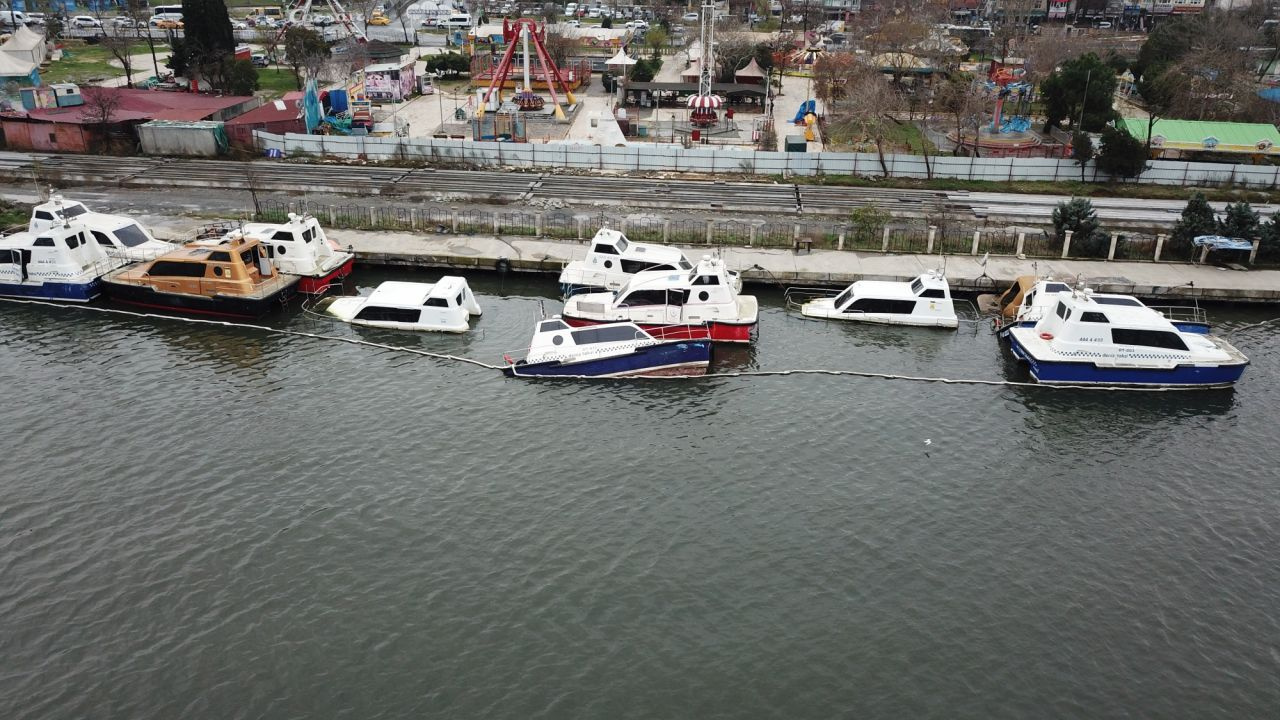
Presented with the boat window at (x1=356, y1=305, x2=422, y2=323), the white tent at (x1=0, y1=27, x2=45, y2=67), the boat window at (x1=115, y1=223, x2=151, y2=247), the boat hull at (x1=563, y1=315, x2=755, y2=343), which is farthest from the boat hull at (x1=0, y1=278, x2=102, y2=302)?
the white tent at (x1=0, y1=27, x2=45, y2=67)

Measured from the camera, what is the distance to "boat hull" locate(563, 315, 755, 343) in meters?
39.7

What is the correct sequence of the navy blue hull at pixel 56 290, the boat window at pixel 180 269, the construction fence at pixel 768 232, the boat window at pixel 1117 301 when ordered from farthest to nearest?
the construction fence at pixel 768 232 → the navy blue hull at pixel 56 290 → the boat window at pixel 180 269 → the boat window at pixel 1117 301

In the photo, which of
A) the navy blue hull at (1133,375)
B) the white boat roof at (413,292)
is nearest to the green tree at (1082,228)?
the navy blue hull at (1133,375)

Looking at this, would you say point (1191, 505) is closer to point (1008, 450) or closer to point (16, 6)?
point (1008, 450)

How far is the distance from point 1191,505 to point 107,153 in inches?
2854

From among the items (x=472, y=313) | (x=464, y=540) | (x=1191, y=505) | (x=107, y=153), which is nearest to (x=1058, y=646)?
(x=1191, y=505)

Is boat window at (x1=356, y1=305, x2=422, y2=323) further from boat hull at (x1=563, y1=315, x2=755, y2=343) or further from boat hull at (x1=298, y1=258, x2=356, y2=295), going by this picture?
boat hull at (x1=563, y1=315, x2=755, y2=343)

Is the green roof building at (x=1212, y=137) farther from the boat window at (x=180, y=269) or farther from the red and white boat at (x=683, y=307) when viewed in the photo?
the boat window at (x=180, y=269)

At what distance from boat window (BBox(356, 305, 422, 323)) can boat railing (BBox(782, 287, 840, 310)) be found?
710 inches

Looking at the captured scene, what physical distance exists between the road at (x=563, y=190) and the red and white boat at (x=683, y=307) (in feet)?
62.9

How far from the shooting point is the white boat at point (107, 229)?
147 feet

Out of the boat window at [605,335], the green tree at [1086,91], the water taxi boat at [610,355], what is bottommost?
the water taxi boat at [610,355]

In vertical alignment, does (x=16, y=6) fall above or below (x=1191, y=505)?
above

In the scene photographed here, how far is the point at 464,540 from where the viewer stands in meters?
27.6
